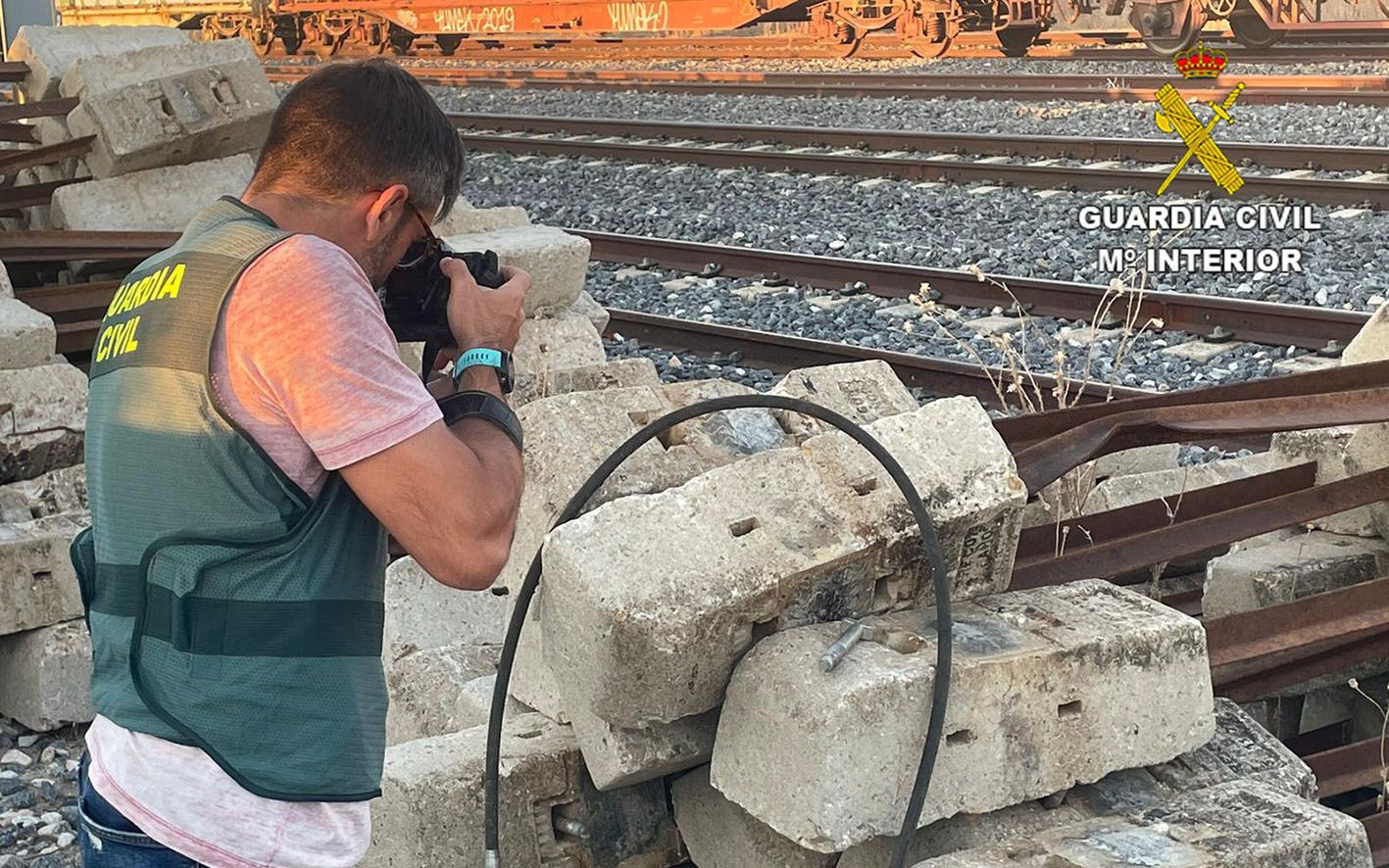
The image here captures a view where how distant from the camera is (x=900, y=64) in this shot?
2139 cm

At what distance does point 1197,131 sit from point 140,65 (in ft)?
27.1

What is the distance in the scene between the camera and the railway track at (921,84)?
604 inches

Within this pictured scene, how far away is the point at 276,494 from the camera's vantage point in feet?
7.03

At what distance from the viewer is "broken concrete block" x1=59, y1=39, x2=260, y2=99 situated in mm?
8539

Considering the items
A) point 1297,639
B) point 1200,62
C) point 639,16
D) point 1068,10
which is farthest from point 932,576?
point 639,16

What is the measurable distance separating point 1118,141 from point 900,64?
30.3 ft

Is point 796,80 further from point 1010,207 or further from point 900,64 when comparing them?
point 1010,207

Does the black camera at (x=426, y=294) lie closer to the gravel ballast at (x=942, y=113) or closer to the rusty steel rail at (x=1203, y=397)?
the rusty steel rail at (x=1203, y=397)

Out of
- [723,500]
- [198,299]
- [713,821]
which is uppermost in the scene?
[198,299]

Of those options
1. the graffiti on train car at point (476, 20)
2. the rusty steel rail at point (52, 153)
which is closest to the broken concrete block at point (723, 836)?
the rusty steel rail at point (52, 153)

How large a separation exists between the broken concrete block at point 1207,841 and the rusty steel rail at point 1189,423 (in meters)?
0.85

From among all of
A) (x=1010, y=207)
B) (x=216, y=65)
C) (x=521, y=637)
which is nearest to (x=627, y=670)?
(x=521, y=637)

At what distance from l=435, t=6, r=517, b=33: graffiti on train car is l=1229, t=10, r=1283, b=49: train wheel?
11.7 m

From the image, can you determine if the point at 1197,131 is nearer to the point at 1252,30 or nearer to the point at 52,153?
the point at 52,153
